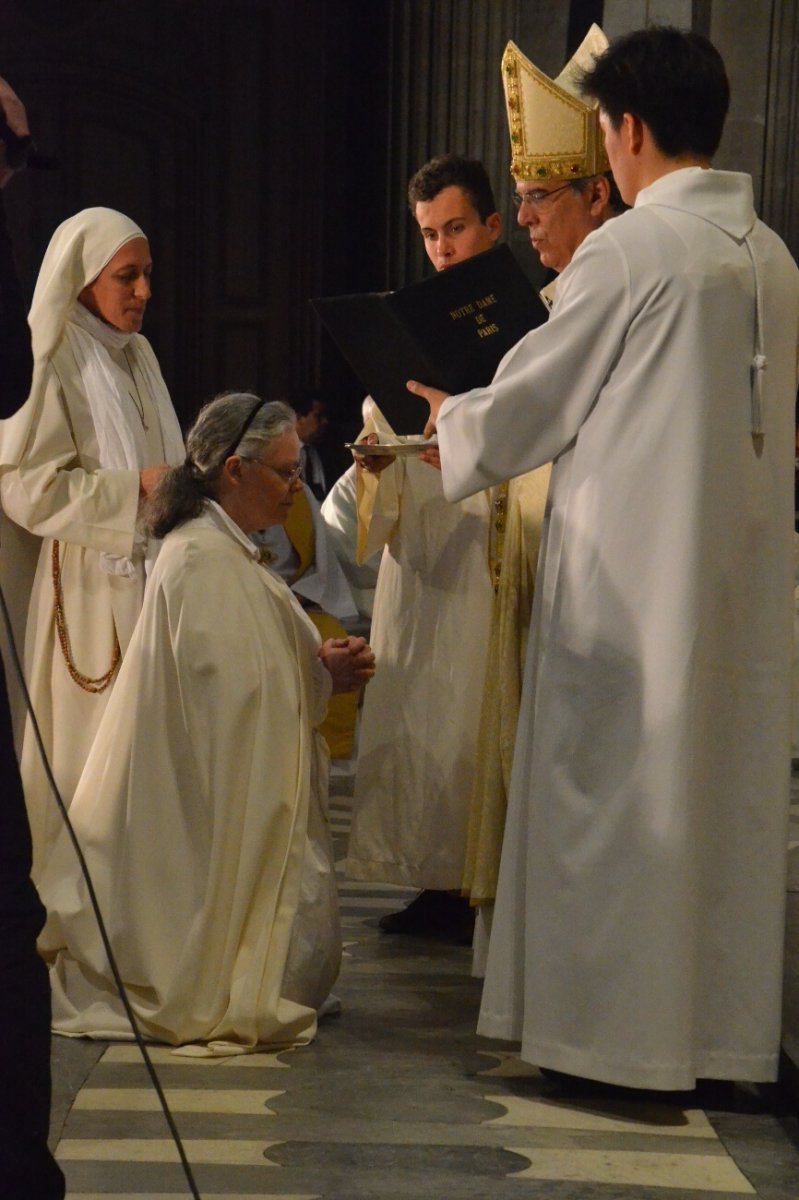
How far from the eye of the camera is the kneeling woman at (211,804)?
12.3 ft

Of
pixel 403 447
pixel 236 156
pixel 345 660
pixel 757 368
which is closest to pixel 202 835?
pixel 345 660

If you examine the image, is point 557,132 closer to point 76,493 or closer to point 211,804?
point 76,493

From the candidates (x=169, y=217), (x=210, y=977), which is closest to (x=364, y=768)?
(x=210, y=977)

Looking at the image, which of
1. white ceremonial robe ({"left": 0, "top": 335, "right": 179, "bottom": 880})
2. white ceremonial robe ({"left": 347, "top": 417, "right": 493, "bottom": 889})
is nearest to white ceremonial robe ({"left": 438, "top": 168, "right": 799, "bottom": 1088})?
white ceremonial robe ({"left": 347, "top": 417, "right": 493, "bottom": 889})

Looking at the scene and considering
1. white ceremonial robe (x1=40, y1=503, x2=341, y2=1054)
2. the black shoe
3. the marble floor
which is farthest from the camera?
the black shoe

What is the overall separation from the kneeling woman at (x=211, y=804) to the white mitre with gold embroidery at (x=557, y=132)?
867 millimetres

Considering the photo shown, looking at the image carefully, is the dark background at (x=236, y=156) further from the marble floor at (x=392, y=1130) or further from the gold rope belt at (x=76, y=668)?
the marble floor at (x=392, y=1130)

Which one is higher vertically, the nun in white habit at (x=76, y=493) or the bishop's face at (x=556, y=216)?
the bishop's face at (x=556, y=216)

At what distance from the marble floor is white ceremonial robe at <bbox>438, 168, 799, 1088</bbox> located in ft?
0.45

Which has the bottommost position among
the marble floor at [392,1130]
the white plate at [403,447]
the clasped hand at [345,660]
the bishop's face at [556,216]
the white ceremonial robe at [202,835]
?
the marble floor at [392,1130]

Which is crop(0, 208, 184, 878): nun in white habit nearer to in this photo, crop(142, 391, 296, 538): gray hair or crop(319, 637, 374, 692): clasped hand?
crop(142, 391, 296, 538): gray hair

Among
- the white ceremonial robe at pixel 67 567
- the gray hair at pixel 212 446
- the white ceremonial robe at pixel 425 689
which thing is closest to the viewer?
the gray hair at pixel 212 446

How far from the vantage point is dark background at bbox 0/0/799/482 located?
927 cm

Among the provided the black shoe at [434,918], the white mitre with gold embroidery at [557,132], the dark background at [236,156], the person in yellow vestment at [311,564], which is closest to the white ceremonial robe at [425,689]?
the black shoe at [434,918]
